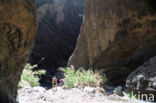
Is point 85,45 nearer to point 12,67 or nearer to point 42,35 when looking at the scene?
point 12,67

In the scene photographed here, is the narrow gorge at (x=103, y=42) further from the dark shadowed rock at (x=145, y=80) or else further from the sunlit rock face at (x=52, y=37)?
the sunlit rock face at (x=52, y=37)

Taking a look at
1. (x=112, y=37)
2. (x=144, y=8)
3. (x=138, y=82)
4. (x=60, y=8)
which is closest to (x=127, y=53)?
(x=112, y=37)

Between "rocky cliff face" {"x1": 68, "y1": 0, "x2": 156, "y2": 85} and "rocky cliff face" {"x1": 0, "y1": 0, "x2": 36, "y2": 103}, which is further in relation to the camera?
"rocky cliff face" {"x1": 68, "y1": 0, "x2": 156, "y2": 85}

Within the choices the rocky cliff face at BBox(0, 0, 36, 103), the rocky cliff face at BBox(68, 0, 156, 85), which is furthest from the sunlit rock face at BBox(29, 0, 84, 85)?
the rocky cliff face at BBox(0, 0, 36, 103)

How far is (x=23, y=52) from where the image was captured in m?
2.70

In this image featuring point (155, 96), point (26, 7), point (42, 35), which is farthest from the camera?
point (42, 35)

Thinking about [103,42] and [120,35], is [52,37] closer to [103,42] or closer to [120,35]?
[103,42]

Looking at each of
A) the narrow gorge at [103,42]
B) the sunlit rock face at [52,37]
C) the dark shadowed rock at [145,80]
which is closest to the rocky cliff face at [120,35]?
the narrow gorge at [103,42]

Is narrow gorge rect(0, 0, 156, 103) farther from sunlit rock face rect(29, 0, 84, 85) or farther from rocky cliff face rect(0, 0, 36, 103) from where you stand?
sunlit rock face rect(29, 0, 84, 85)

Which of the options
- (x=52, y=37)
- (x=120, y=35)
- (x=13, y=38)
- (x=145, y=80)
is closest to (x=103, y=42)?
(x=120, y=35)

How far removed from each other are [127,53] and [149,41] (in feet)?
4.25

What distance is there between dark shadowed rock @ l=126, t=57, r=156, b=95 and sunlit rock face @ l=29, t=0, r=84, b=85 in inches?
615

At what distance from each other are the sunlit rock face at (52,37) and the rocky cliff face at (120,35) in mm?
10925

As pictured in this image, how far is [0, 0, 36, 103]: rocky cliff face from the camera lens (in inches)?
86.1
